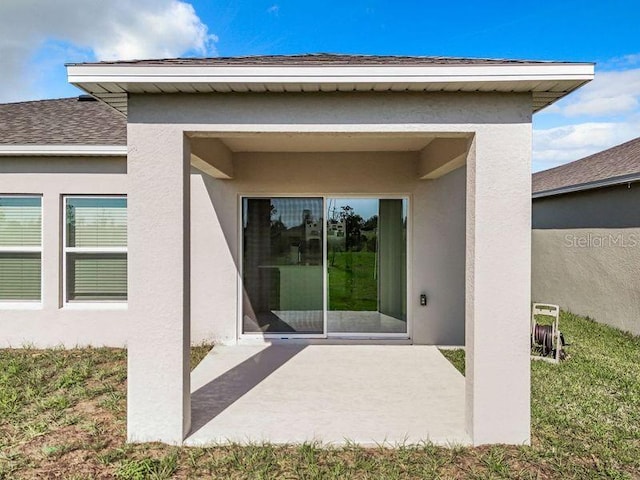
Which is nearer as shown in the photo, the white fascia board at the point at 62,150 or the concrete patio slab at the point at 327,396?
the concrete patio slab at the point at 327,396

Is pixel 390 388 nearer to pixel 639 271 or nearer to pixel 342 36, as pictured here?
pixel 639 271

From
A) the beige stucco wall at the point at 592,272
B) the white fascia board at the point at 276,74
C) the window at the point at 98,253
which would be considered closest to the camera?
the white fascia board at the point at 276,74

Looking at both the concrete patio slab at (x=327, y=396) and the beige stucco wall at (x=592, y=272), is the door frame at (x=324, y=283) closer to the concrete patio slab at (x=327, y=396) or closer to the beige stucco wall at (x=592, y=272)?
the concrete patio slab at (x=327, y=396)

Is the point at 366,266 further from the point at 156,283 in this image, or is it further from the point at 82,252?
the point at 82,252

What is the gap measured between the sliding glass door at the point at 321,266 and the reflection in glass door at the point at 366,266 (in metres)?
0.02

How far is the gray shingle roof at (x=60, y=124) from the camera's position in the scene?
7.27 meters

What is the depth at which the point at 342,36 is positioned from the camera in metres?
19.0

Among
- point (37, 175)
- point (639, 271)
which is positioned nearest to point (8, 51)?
point (37, 175)

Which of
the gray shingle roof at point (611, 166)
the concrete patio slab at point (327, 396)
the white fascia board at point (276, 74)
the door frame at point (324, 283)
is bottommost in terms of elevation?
the concrete patio slab at point (327, 396)

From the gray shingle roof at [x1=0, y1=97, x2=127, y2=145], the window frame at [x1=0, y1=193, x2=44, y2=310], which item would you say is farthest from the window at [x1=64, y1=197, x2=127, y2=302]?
the gray shingle roof at [x1=0, y1=97, x2=127, y2=145]

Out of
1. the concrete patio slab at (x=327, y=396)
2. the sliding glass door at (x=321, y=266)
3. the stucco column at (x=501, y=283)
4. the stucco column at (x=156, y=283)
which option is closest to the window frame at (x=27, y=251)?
the concrete patio slab at (x=327, y=396)

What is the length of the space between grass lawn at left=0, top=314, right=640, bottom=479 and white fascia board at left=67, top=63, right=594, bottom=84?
11.5ft

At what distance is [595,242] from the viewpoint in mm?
9555

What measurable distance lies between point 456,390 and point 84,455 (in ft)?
14.1
